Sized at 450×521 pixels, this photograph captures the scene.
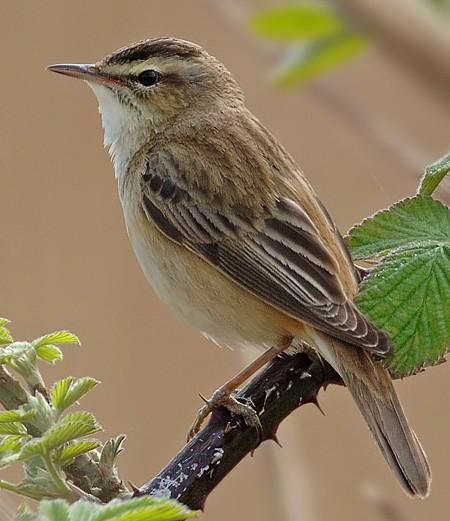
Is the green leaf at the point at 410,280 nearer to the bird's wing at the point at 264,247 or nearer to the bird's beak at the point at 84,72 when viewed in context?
the bird's wing at the point at 264,247

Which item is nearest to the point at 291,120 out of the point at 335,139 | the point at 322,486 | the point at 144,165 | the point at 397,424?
the point at 335,139

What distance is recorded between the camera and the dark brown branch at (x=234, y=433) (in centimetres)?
169

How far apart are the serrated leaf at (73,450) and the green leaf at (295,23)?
999 millimetres

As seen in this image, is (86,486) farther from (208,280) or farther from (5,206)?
(5,206)

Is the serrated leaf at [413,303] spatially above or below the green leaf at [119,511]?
below

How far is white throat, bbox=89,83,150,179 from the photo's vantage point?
3984mm

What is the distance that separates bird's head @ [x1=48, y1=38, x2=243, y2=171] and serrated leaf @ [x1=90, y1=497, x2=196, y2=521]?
281 centimetres

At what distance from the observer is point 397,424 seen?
2.76 meters

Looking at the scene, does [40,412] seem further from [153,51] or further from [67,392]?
[153,51]

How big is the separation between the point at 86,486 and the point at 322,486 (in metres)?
6.30

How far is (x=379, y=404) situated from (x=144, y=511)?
167 cm

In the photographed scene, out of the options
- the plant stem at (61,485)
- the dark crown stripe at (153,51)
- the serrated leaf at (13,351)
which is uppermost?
the dark crown stripe at (153,51)

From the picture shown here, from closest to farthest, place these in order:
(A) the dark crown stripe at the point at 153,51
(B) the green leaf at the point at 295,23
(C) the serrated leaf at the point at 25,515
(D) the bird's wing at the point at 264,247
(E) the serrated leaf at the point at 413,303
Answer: (C) the serrated leaf at the point at 25,515 < (E) the serrated leaf at the point at 413,303 < (B) the green leaf at the point at 295,23 < (D) the bird's wing at the point at 264,247 < (A) the dark crown stripe at the point at 153,51

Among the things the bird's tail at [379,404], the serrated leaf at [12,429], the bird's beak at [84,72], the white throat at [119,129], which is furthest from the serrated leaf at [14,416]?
the bird's beak at [84,72]
